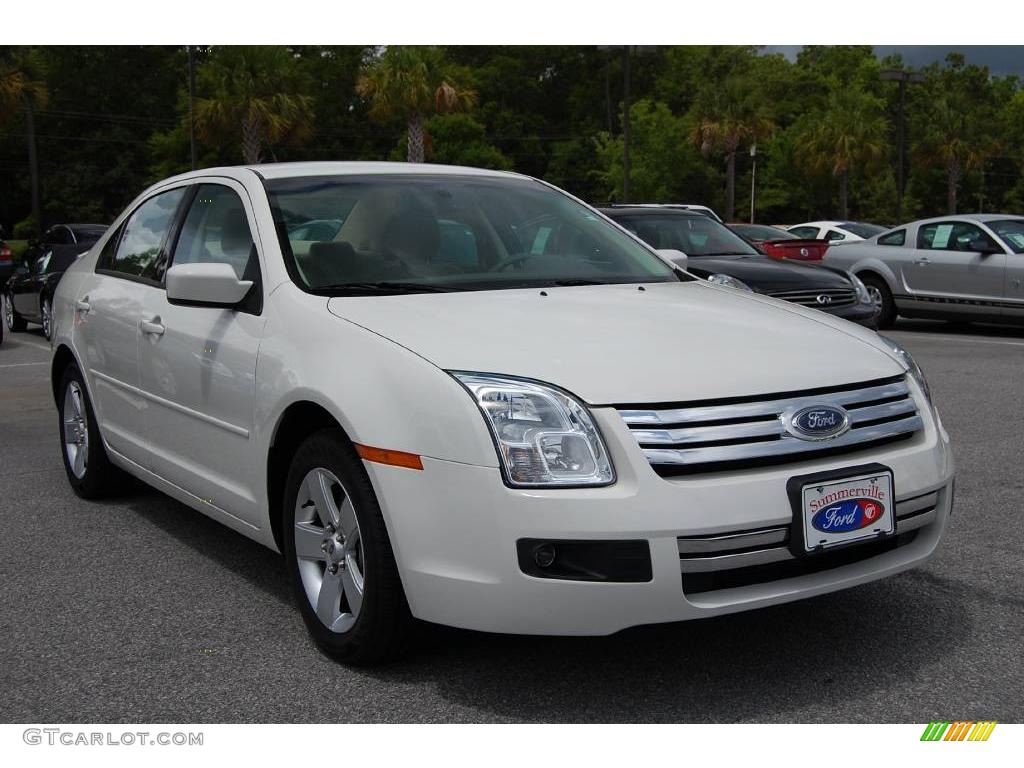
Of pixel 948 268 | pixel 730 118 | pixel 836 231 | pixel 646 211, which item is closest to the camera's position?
pixel 646 211

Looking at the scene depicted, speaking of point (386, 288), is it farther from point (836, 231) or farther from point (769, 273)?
point (836, 231)

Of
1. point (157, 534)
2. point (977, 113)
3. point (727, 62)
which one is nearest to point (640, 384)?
point (157, 534)

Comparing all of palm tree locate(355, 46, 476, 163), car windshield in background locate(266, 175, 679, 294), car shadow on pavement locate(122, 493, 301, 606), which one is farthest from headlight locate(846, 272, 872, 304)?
palm tree locate(355, 46, 476, 163)

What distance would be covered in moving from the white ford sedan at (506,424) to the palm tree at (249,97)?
32924 millimetres

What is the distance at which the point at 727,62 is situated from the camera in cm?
8731

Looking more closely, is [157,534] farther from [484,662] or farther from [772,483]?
[772,483]

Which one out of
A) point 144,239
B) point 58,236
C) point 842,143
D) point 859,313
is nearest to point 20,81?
point 58,236

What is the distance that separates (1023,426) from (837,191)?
215 feet

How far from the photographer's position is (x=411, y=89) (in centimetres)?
3856

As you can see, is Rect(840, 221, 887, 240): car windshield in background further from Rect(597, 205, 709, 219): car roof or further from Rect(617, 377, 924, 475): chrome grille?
Rect(617, 377, 924, 475): chrome grille

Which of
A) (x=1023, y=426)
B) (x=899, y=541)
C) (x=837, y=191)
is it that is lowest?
(x=837, y=191)

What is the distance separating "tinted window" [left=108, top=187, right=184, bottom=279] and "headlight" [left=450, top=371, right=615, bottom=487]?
Answer: 256cm
